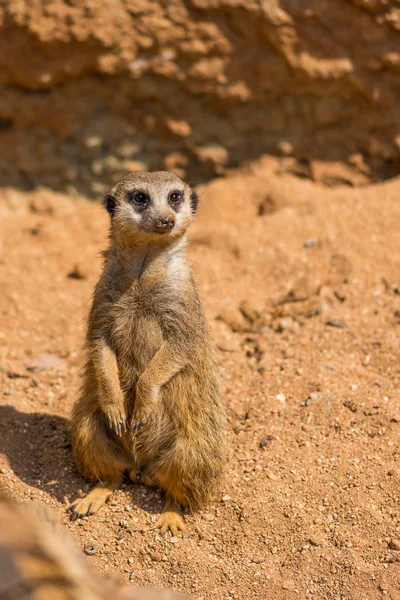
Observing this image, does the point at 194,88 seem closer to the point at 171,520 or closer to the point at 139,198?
the point at 139,198

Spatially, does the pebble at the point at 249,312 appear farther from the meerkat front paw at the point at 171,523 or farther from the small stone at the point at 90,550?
the small stone at the point at 90,550

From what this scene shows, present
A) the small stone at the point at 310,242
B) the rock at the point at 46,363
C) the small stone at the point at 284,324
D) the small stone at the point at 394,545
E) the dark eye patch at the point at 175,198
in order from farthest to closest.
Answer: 1. the small stone at the point at 310,242
2. the small stone at the point at 284,324
3. the rock at the point at 46,363
4. the dark eye patch at the point at 175,198
5. the small stone at the point at 394,545

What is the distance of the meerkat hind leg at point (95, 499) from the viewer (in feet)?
10.1

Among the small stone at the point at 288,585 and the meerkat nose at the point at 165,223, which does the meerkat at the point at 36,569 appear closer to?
the small stone at the point at 288,585

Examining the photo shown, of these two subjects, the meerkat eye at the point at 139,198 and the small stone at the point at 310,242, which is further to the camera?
the small stone at the point at 310,242

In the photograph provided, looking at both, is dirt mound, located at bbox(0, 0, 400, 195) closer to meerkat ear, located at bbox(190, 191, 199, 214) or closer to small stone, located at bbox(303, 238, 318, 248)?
small stone, located at bbox(303, 238, 318, 248)

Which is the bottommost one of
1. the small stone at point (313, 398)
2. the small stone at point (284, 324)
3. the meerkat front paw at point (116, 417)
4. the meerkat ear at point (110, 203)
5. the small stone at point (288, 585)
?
the small stone at point (284, 324)

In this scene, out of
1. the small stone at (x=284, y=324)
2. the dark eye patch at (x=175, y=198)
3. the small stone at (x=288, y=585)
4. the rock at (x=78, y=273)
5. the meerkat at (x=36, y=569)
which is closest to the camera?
the meerkat at (x=36, y=569)

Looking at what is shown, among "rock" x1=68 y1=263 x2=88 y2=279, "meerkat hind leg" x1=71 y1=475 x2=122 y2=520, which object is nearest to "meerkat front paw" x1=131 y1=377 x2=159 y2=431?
"meerkat hind leg" x1=71 y1=475 x2=122 y2=520

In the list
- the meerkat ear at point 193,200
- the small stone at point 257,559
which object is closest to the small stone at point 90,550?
the small stone at point 257,559

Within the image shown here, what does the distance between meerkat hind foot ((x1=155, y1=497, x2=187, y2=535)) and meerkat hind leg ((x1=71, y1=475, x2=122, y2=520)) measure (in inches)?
10.0

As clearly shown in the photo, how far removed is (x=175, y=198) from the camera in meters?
3.29

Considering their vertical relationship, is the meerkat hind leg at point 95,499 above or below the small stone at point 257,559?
below

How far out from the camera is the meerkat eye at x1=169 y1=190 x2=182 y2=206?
3264 millimetres
